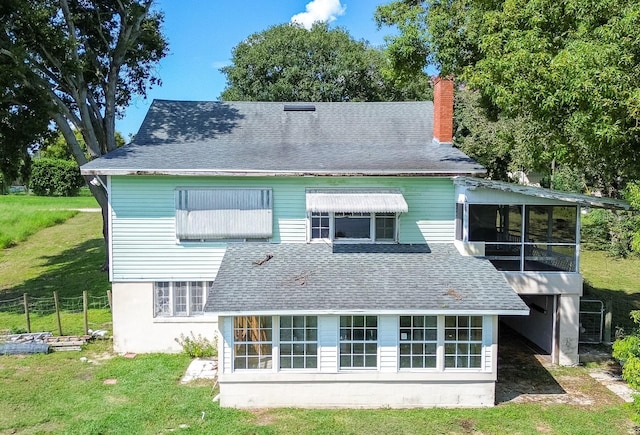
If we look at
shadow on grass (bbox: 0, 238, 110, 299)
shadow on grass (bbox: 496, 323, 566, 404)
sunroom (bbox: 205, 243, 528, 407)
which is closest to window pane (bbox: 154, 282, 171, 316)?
sunroom (bbox: 205, 243, 528, 407)

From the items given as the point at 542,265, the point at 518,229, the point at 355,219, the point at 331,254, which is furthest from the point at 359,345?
the point at 518,229

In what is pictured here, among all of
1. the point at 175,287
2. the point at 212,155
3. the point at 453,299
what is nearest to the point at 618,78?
the point at 453,299

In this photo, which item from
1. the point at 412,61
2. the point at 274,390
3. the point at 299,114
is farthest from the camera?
the point at 299,114

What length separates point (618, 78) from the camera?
35.4ft

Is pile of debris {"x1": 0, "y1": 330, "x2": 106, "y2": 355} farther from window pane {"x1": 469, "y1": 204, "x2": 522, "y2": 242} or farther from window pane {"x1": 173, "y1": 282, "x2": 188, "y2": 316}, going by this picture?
window pane {"x1": 469, "y1": 204, "x2": 522, "y2": 242}

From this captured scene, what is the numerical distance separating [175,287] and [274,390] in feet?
18.2

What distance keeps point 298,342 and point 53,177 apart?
6120 centimetres

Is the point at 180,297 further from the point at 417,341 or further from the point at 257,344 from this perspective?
the point at 417,341

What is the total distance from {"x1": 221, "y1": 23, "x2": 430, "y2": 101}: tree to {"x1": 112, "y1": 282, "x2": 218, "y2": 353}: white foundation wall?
27412mm

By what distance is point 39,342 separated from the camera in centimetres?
1611

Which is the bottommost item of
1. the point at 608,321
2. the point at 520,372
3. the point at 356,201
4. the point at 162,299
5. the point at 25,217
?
the point at 520,372

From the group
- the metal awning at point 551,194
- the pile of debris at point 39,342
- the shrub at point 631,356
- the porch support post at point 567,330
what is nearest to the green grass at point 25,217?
the pile of debris at point 39,342

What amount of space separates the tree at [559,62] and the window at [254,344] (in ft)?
28.5

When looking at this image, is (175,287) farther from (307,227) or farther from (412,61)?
(412,61)
